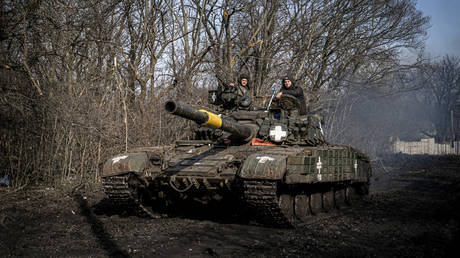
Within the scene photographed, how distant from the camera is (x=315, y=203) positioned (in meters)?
10.8

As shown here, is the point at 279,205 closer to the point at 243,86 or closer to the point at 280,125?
the point at 280,125

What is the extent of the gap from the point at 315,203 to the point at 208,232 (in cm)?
347

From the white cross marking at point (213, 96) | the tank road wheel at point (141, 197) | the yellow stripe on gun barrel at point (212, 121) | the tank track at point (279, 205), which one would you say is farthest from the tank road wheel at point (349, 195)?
the yellow stripe on gun barrel at point (212, 121)

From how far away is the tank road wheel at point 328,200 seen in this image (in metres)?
11.2

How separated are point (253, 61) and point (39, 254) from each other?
52.8 ft

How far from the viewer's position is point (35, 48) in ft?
44.5

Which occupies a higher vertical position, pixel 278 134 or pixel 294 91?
pixel 294 91

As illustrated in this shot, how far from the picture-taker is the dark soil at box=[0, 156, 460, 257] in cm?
675

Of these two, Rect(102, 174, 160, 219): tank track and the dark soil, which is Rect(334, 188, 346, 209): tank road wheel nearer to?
the dark soil

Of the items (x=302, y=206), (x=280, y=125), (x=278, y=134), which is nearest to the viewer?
(x=278, y=134)

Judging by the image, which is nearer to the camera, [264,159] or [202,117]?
[202,117]

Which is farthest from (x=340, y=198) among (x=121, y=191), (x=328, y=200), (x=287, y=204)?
(x=121, y=191)

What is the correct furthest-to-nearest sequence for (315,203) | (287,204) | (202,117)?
(315,203)
(287,204)
(202,117)

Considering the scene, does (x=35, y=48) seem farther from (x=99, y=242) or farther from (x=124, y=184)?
(x=99, y=242)
